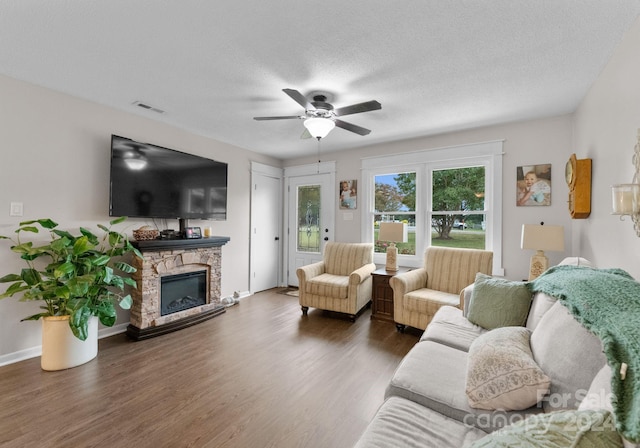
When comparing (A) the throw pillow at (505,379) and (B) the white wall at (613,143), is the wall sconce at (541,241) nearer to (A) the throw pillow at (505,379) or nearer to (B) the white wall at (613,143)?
(B) the white wall at (613,143)

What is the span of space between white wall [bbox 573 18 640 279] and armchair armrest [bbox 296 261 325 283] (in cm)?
295

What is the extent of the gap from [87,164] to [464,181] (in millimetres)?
4477

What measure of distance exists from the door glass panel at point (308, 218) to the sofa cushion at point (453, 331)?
3.06 metres

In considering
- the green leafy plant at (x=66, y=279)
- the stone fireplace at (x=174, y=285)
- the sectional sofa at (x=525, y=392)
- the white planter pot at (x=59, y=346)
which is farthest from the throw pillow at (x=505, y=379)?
the stone fireplace at (x=174, y=285)

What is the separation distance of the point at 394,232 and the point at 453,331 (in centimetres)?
184

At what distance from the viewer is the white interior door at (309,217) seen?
505cm

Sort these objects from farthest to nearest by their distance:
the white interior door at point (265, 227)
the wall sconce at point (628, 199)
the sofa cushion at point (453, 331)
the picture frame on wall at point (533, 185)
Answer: the white interior door at point (265, 227) < the picture frame on wall at point (533, 185) < the sofa cushion at point (453, 331) < the wall sconce at point (628, 199)

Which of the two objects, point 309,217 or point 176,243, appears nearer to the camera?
point 176,243

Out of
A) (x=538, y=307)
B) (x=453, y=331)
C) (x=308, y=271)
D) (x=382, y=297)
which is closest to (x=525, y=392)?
(x=538, y=307)

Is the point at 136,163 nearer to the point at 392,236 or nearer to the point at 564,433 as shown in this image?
the point at 392,236

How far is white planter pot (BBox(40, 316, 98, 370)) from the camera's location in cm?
240

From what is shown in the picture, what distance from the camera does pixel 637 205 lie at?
57.1 inches

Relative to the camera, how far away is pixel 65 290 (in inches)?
92.7

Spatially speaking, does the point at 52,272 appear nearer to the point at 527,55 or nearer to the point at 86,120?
the point at 86,120
